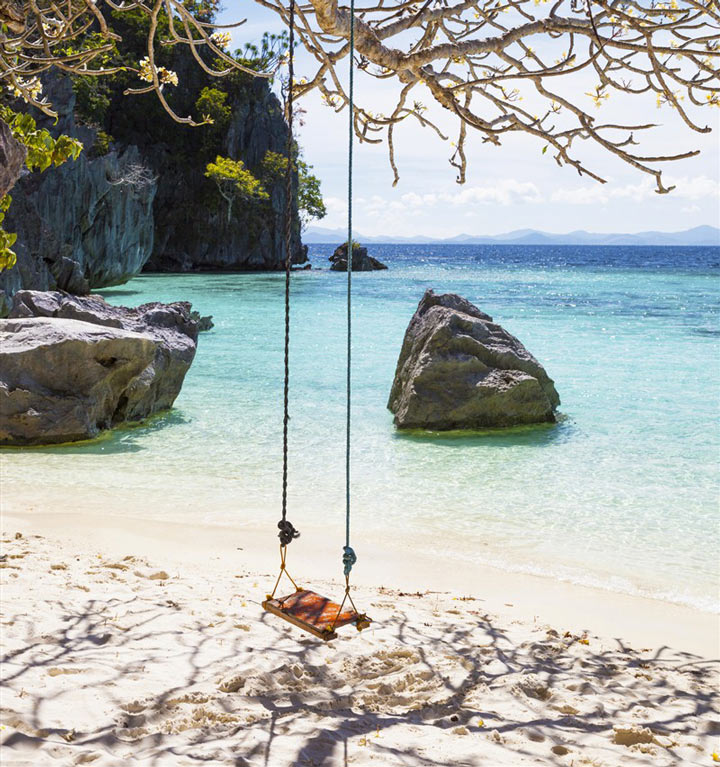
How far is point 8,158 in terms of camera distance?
276cm

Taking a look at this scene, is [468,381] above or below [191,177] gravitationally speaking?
below

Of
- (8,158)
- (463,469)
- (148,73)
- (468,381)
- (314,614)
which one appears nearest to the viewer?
(8,158)

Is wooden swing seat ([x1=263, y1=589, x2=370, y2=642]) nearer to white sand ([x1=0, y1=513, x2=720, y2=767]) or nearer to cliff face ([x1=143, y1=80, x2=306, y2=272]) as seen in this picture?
white sand ([x1=0, y1=513, x2=720, y2=767])

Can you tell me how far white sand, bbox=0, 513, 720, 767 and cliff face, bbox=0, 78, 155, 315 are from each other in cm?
1252

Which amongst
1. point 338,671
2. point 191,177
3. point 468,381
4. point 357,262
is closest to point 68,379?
point 468,381

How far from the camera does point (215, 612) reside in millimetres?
4016

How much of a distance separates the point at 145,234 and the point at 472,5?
3069 centimetres

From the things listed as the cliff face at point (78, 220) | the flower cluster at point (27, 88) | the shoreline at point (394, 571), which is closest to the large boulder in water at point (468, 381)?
the shoreline at point (394, 571)

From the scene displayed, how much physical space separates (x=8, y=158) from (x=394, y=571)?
3529 mm

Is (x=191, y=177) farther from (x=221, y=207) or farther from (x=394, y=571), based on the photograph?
(x=394, y=571)

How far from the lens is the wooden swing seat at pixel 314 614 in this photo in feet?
10.0

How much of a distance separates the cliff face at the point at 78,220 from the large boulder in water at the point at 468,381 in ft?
31.3

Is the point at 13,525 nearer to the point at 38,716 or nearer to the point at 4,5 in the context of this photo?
the point at 38,716

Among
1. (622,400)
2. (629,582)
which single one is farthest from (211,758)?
(622,400)
